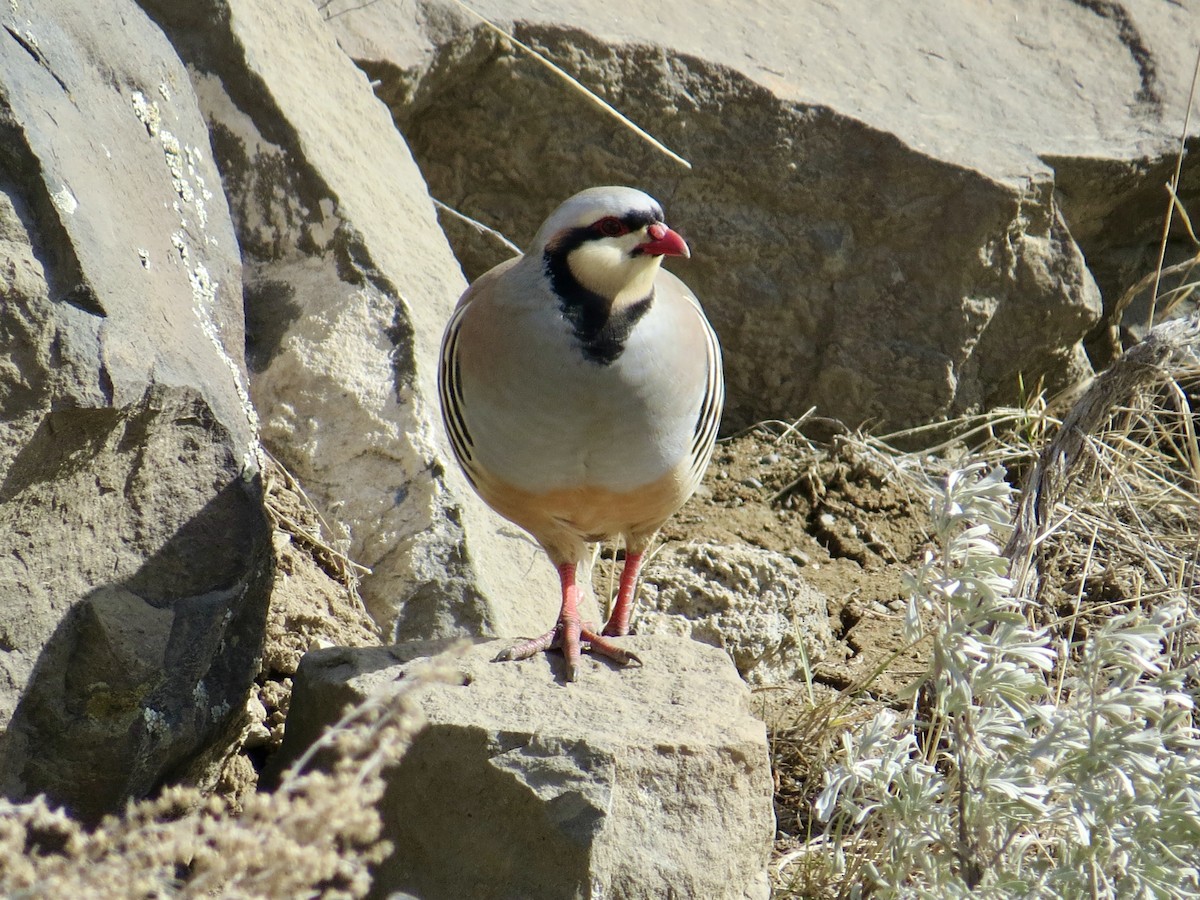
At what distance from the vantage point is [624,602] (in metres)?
3.51

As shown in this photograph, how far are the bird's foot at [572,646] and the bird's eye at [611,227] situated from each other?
0.90 meters

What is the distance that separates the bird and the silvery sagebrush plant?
27.5 inches

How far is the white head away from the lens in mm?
2996

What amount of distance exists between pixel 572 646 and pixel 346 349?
1.14m

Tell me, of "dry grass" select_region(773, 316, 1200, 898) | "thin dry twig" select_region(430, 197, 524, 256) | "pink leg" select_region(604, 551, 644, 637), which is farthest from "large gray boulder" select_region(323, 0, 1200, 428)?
"pink leg" select_region(604, 551, 644, 637)

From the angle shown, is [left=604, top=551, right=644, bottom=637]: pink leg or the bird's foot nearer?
the bird's foot

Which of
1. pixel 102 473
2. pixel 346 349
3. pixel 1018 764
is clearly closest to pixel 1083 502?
pixel 1018 764

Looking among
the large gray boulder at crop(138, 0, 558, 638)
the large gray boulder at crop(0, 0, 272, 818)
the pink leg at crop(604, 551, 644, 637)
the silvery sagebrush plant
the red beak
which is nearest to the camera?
the silvery sagebrush plant

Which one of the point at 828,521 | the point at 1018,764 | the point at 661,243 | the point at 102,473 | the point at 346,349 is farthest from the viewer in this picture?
the point at 828,521

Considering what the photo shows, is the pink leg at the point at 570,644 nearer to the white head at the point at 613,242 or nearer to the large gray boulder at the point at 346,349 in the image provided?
the large gray boulder at the point at 346,349

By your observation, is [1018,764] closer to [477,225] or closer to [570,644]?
[570,644]

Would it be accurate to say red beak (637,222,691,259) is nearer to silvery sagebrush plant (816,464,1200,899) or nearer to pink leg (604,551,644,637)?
silvery sagebrush plant (816,464,1200,899)

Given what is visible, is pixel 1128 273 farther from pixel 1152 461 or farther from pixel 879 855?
pixel 879 855

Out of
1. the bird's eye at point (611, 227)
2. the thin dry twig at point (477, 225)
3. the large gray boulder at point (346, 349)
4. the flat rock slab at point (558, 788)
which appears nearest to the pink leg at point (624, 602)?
the large gray boulder at point (346, 349)
